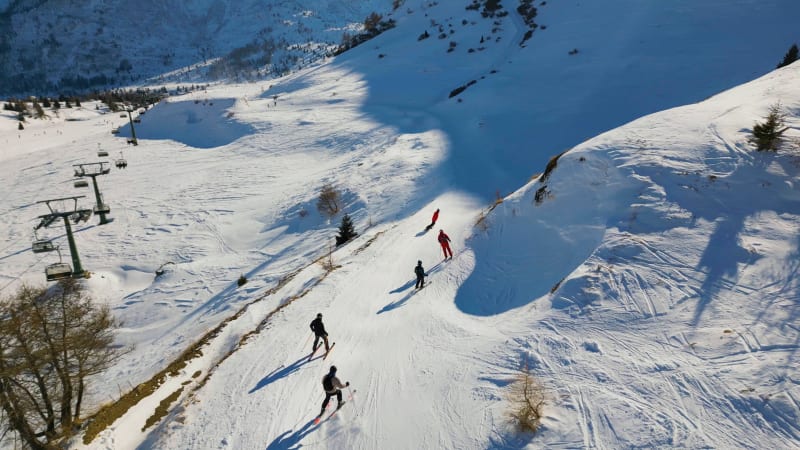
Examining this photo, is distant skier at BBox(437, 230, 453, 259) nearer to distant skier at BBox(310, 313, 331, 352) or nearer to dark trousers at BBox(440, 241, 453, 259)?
dark trousers at BBox(440, 241, 453, 259)

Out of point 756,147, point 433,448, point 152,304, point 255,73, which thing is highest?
point 255,73

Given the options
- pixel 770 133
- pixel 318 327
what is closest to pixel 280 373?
pixel 318 327

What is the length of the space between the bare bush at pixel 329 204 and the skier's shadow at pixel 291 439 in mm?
19300

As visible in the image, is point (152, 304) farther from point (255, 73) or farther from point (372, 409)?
point (255, 73)

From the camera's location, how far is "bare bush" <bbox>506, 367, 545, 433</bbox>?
709 centimetres

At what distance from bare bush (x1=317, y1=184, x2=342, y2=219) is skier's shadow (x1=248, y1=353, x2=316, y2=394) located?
16520 millimetres

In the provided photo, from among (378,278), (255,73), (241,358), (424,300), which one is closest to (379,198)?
(378,278)

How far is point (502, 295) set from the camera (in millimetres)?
12195

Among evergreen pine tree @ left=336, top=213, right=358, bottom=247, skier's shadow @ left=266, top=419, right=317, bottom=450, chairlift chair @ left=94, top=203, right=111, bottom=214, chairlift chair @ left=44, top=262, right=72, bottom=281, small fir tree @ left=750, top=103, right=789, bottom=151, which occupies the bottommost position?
chairlift chair @ left=44, top=262, right=72, bottom=281

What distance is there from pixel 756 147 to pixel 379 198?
20.0m

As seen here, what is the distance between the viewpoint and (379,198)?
2742cm

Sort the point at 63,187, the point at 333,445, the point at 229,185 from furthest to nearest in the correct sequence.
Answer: the point at 63,187 → the point at 229,185 → the point at 333,445

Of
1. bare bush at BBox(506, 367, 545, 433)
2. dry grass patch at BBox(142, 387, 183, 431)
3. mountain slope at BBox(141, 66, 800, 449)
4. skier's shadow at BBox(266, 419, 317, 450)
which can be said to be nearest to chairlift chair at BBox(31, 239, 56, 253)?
dry grass patch at BBox(142, 387, 183, 431)

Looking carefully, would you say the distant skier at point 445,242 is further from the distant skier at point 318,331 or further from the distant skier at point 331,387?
the distant skier at point 331,387
